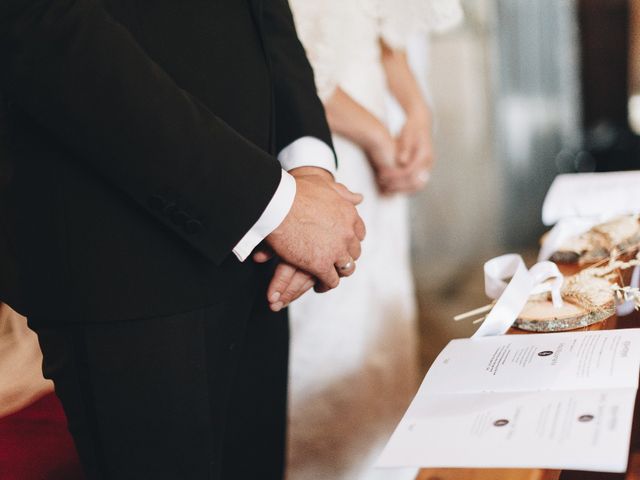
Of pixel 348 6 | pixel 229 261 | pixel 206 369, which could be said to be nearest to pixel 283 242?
pixel 229 261

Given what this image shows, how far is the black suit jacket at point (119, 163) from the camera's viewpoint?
0.85 metres

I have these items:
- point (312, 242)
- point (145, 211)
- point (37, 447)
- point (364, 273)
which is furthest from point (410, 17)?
point (37, 447)

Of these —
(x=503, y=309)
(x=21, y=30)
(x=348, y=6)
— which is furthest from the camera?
(x=348, y=6)

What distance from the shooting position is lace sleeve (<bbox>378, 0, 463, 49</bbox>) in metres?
1.88

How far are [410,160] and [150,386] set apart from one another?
1131mm

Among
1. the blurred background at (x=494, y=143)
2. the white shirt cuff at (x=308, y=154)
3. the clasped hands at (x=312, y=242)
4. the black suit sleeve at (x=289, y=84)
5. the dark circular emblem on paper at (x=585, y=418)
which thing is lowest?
the blurred background at (x=494, y=143)

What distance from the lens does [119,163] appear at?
2.90 feet

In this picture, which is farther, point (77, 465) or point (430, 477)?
point (77, 465)

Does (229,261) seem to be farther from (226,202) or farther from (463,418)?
(463,418)

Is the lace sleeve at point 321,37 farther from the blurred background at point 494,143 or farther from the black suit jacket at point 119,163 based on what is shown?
the blurred background at point 494,143

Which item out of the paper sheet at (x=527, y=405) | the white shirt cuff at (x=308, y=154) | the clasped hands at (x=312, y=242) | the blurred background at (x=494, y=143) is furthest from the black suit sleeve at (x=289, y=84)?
the blurred background at (x=494, y=143)

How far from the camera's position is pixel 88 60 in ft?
2.81

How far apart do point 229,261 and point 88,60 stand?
31cm

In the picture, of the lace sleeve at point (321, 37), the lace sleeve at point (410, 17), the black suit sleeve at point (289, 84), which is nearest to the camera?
the black suit sleeve at point (289, 84)
